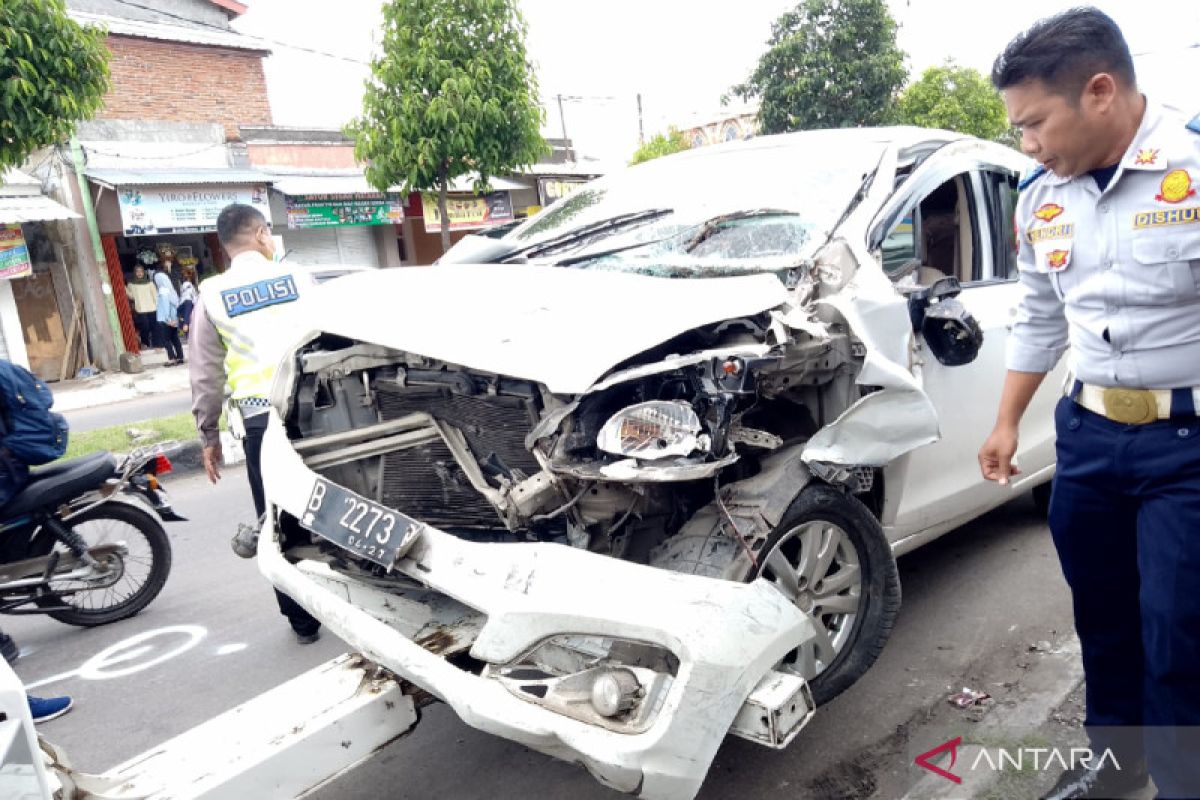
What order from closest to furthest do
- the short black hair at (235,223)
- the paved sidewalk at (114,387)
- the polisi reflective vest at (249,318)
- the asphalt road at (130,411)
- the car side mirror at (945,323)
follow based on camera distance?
the car side mirror at (945,323)
the polisi reflective vest at (249,318)
the short black hair at (235,223)
the asphalt road at (130,411)
the paved sidewalk at (114,387)

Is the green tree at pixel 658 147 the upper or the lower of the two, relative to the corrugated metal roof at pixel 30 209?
upper

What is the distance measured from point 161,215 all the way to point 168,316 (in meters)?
1.66

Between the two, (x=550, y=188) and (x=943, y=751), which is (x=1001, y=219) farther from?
(x=550, y=188)

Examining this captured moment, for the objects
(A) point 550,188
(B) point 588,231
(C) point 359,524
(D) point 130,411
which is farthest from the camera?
(A) point 550,188

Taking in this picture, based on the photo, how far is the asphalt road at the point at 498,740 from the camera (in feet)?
8.84

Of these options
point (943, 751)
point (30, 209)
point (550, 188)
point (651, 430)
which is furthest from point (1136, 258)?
point (550, 188)

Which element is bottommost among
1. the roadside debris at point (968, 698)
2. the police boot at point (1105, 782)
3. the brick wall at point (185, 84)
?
the roadside debris at point (968, 698)

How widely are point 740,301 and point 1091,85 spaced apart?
0.97 meters

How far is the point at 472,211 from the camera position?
19.8 metres

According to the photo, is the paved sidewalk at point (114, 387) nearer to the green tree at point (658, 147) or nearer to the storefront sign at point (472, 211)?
the storefront sign at point (472, 211)

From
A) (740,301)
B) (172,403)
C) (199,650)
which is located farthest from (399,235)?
(740,301)

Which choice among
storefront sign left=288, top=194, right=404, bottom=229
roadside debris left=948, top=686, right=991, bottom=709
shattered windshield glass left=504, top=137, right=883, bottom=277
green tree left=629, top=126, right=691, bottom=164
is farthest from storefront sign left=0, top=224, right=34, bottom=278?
green tree left=629, top=126, right=691, bottom=164

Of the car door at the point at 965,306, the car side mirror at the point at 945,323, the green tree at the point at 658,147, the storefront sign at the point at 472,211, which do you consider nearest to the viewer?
the car side mirror at the point at 945,323

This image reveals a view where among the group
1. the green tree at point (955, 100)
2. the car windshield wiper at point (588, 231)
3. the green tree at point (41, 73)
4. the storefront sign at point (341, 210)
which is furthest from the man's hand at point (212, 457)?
the green tree at point (955, 100)
